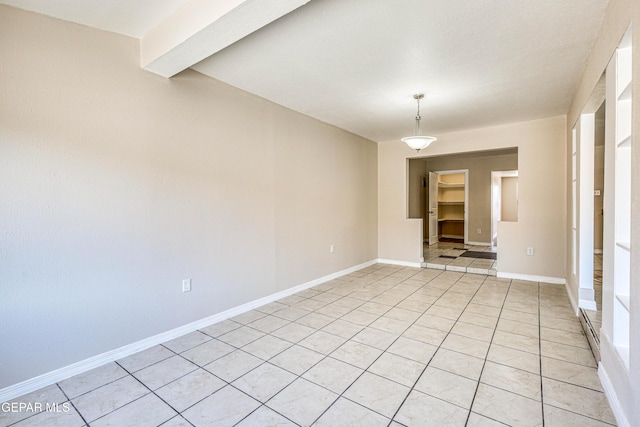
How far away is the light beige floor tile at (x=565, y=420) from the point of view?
161 centimetres

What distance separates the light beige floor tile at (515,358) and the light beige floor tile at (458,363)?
0.52ft

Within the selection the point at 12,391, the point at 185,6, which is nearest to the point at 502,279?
the point at 185,6

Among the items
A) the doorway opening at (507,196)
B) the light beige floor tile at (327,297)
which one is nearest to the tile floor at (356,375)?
the light beige floor tile at (327,297)

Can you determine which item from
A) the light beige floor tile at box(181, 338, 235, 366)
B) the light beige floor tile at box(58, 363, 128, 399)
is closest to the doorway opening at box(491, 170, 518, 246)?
the light beige floor tile at box(181, 338, 235, 366)

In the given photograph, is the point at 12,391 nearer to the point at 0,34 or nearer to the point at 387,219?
the point at 0,34

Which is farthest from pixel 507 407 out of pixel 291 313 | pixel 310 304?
pixel 310 304

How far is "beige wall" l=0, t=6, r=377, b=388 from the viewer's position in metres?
1.94

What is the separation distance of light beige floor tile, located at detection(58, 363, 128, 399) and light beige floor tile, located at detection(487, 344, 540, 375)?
9.50 feet

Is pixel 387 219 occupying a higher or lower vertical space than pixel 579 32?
lower

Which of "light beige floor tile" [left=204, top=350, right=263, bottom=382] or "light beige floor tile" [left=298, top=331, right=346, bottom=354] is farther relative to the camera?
"light beige floor tile" [left=298, top=331, right=346, bottom=354]

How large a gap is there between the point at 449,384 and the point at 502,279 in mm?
3425

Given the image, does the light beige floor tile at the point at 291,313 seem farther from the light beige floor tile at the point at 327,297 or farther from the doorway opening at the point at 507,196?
the doorway opening at the point at 507,196

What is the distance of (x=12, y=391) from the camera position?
6.19ft

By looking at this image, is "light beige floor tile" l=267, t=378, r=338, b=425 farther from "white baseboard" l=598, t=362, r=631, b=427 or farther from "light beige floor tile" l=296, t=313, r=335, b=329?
"white baseboard" l=598, t=362, r=631, b=427
